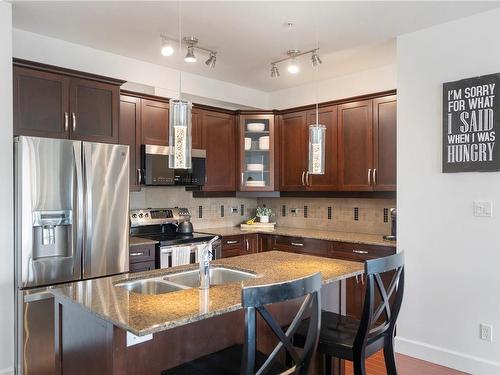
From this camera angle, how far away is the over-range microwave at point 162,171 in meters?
3.99

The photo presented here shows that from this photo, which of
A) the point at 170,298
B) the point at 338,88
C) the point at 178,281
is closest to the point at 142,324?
the point at 170,298

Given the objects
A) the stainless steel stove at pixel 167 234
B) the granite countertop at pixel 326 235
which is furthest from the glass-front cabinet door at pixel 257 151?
the stainless steel stove at pixel 167 234

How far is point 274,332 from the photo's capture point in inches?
57.5

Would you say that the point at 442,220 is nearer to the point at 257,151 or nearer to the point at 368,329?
the point at 368,329

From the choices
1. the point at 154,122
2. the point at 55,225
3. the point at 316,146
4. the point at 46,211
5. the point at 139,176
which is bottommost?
the point at 55,225

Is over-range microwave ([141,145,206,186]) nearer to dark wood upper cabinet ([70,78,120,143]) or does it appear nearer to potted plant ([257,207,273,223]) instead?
dark wood upper cabinet ([70,78,120,143])

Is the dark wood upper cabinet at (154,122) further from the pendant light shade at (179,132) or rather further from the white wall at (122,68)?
the pendant light shade at (179,132)

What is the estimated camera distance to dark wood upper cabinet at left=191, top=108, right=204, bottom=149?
14.7 feet

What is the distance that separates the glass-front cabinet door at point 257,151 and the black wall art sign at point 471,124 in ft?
7.27

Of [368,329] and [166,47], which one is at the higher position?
[166,47]

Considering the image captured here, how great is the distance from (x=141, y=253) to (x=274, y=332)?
2.42 metres

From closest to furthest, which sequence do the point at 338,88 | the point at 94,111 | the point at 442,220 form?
1. the point at 442,220
2. the point at 94,111
3. the point at 338,88

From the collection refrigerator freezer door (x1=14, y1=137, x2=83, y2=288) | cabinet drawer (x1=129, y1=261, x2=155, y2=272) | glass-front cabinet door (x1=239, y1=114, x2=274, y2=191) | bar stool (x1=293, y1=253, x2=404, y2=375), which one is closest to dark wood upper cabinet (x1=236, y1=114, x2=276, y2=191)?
glass-front cabinet door (x1=239, y1=114, x2=274, y2=191)

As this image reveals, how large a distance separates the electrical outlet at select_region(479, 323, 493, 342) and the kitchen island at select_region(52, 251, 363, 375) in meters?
1.38
